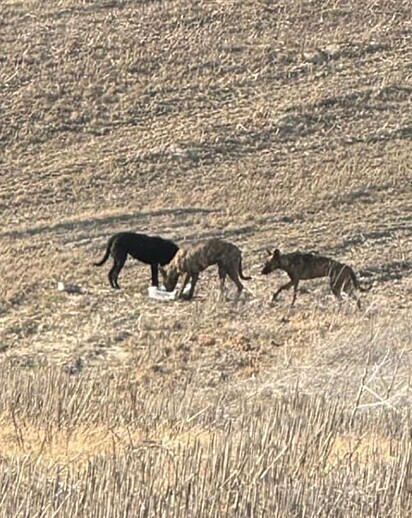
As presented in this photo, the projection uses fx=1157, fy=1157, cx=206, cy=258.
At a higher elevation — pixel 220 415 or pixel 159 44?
pixel 159 44

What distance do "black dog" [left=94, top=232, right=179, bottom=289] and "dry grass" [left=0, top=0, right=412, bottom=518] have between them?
41 centimetres

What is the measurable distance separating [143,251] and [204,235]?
16.8ft

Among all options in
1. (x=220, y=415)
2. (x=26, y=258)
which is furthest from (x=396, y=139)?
(x=220, y=415)

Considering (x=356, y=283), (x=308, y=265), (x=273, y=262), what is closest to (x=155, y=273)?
(x=273, y=262)

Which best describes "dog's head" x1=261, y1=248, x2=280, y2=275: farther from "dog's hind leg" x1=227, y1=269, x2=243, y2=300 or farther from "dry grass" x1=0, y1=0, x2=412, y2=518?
"dry grass" x1=0, y1=0, x2=412, y2=518

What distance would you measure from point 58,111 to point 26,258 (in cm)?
1395

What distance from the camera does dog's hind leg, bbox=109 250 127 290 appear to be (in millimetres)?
19641

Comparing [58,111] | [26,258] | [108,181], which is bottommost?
[26,258]

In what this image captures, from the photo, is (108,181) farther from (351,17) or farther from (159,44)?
(351,17)

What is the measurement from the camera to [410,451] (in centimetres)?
620

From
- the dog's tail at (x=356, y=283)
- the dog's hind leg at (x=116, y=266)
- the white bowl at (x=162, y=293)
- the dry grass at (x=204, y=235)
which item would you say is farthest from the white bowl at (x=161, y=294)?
the dog's tail at (x=356, y=283)

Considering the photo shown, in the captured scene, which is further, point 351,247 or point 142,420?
point 351,247

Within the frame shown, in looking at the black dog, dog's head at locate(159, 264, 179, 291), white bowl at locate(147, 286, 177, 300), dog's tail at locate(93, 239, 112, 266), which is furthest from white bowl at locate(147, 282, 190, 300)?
dog's tail at locate(93, 239, 112, 266)

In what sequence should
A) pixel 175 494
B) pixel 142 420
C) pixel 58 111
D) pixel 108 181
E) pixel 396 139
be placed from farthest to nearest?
pixel 58 111 < pixel 396 139 < pixel 108 181 < pixel 142 420 < pixel 175 494
